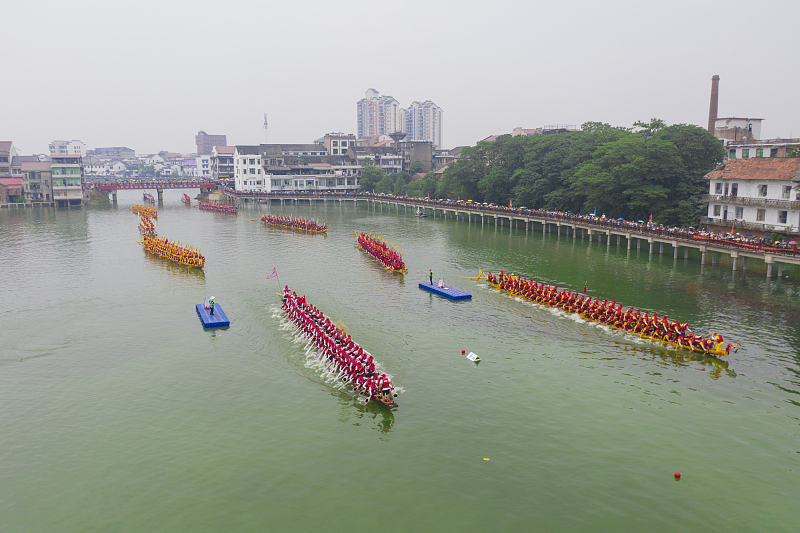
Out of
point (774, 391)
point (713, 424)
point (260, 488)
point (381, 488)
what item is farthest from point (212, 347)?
point (774, 391)

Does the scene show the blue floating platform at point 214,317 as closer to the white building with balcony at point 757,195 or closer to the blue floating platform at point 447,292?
the blue floating platform at point 447,292

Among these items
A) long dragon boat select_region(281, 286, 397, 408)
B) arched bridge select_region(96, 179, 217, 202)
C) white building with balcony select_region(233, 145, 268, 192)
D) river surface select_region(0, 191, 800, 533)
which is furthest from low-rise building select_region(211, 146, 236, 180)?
long dragon boat select_region(281, 286, 397, 408)

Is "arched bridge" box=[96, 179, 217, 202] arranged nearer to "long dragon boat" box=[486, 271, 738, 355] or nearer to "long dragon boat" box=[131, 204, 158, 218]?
"long dragon boat" box=[131, 204, 158, 218]

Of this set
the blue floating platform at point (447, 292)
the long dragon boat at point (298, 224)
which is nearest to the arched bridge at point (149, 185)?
the long dragon boat at point (298, 224)

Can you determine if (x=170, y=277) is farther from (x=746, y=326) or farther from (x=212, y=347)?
(x=746, y=326)

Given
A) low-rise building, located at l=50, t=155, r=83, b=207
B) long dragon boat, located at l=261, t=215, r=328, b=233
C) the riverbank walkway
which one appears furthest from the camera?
low-rise building, located at l=50, t=155, r=83, b=207

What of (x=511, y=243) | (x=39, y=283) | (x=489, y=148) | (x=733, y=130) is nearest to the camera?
(x=39, y=283)

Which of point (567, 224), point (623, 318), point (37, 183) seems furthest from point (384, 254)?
point (37, 183)
